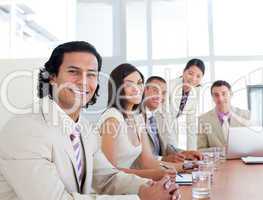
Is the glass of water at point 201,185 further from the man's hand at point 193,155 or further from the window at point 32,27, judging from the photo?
the window at point 32,27

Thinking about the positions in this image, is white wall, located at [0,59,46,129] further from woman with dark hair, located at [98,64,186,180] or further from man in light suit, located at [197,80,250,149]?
man in light suit, located at [197,80,250,149]

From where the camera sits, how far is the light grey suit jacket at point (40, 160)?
986mm

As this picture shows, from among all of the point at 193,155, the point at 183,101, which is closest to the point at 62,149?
the point at 193,155

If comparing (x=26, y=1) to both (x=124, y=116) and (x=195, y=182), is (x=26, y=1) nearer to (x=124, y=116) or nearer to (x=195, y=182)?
(x=124, y=116)

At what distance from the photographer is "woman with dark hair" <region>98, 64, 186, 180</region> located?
1.83m

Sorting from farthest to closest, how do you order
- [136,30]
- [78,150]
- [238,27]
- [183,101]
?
1. [136,30]
2. [238,27]
3. [183,101]
4. [78,150]

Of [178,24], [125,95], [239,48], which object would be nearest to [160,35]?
[178,24]

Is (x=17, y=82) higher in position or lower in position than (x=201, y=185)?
higher

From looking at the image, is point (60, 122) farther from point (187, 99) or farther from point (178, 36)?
point (178, 36)

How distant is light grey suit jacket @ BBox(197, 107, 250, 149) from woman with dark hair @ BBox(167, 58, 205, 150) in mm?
490

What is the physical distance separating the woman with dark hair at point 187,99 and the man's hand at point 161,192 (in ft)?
6.56

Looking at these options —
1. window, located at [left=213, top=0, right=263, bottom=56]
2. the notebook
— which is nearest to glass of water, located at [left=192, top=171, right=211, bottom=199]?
the notebook

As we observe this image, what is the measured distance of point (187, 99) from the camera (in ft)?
11.5

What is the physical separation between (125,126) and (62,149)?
2.78 feet
